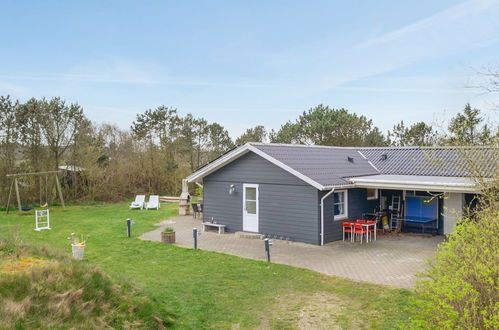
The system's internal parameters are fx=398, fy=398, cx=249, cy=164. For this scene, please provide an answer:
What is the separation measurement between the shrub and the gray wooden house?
815 cm

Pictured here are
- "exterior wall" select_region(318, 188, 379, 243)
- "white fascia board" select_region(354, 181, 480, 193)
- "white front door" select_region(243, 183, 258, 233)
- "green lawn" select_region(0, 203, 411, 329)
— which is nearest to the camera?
"green lawn" select_region(0, 203, 411, 329)

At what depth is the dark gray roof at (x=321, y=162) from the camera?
45.8 feet

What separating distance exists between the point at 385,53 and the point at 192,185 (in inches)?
677

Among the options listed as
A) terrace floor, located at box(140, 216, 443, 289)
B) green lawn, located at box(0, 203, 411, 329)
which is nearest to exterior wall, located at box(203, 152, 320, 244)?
terrace floor, located at box(140, 216, 443, 289)

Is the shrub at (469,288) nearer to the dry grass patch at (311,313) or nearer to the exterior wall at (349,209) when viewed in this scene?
the dry grass patch at (311,313)

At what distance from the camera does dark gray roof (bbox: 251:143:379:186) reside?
550 inches

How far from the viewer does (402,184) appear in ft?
45.9

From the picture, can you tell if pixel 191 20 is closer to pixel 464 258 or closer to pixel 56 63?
pixel 56 63

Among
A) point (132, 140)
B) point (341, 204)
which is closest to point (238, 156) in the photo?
point (341, 204)

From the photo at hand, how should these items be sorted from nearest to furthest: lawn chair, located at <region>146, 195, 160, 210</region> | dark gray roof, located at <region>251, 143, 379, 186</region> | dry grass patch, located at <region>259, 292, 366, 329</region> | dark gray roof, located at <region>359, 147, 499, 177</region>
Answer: dry grass patch, located at <region>259, 292, 366, 329</region> < dark gray roof, located at <region>251, 143, 379, 186</region> < dark gray roof, located at <region>359, 147, 499, 177</region> < lawn chair, located at <region>146, 195, 160, 210</region>

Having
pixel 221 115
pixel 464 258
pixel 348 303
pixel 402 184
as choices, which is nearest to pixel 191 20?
pixel 402 184

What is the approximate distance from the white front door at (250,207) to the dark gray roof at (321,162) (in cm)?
159

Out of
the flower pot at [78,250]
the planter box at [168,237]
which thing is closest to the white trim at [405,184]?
the planter box at [168,237]

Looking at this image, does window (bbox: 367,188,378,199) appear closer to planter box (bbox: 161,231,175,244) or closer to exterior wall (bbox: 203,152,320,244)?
exterior wall (bbox: 203,152,320,244)
